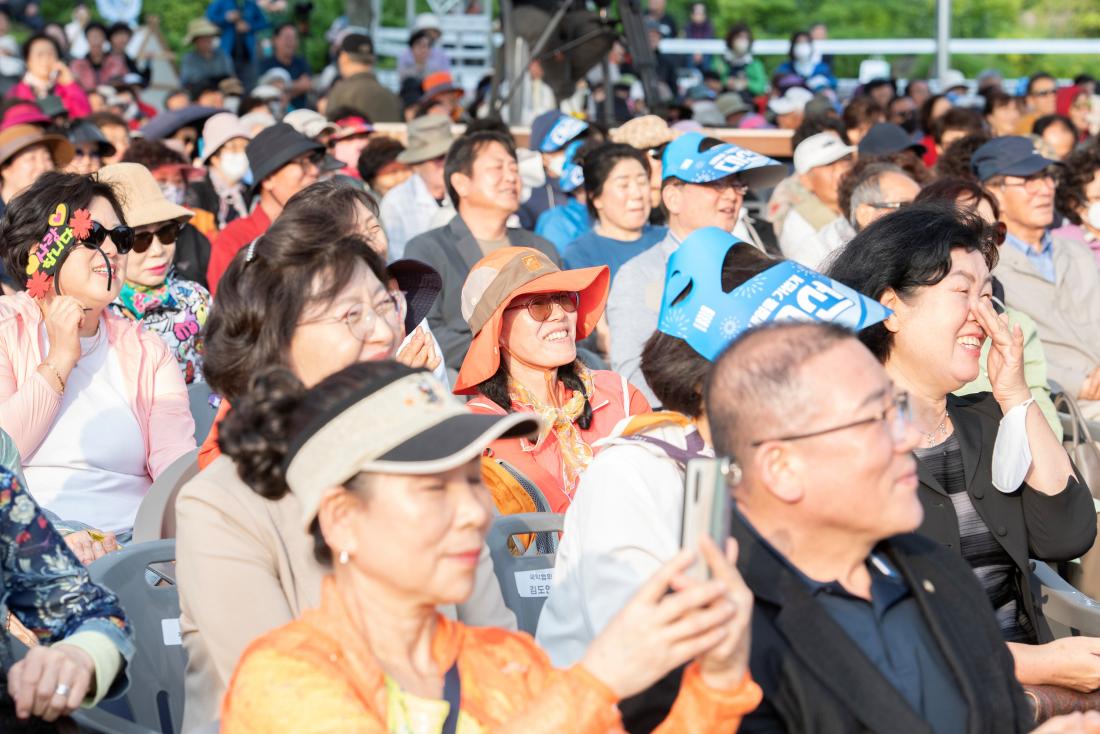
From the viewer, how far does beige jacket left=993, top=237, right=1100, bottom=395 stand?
244 inches

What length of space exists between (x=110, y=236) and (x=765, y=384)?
8.45ft

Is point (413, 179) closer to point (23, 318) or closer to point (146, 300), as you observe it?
point (146, 300)

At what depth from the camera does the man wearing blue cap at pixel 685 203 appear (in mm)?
5664

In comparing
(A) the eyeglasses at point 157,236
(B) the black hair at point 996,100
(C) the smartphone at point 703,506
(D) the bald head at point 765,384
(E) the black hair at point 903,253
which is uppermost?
(C) the smartphone at point 703,506

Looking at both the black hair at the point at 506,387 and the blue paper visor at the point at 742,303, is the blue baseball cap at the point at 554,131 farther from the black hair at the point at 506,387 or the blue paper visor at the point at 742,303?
the blue paper visor at the point at 742,303

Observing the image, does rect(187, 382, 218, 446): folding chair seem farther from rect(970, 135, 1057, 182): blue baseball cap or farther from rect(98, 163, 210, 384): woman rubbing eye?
rect(970, 135, 1057, 182): blue baseball cap

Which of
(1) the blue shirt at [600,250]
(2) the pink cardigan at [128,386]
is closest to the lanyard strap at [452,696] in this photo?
(2) the pink cardigan at [128,386]

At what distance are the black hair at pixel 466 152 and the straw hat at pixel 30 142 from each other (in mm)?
2056

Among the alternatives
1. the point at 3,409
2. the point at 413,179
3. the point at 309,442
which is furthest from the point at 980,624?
the point at 413,179

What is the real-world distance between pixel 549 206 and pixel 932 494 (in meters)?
6.28

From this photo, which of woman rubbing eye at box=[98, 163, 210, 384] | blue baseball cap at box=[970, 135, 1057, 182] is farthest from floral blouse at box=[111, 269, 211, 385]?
blue baseball cap at box=[970, 135, 1057, 182]

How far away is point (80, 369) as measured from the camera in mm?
4199

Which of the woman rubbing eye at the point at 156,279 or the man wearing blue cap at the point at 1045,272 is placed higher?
the woman rubbing eye at the point at 156,279

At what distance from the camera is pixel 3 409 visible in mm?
3895
